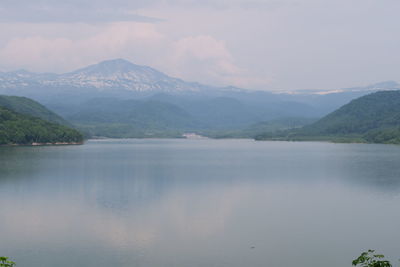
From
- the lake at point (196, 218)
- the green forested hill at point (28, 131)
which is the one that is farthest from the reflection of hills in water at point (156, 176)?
the green forested hill at point (28, 131)

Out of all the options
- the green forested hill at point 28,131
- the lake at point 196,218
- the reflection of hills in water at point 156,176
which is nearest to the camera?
the lake at point 196,218


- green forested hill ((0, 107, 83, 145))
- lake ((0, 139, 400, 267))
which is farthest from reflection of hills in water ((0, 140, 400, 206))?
green forested hill ((0, 107, 83, 145))

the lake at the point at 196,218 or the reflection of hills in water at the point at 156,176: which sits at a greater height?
the reflection of hills in water at the point at 156,176

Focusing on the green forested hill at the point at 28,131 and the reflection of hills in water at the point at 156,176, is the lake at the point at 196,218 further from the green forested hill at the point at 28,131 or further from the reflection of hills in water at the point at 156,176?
the green forested hill at the point at 28,131

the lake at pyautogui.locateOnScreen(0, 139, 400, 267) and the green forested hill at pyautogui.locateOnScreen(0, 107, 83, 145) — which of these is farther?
the green forested hill at pyautogui.locateOnScreen(0, 107, 83, 145)

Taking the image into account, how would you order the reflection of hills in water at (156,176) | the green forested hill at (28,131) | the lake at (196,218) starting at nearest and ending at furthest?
the lake at (196,218)
the reflection of hills in water at (156,176)
the green forested hill at (28,131)

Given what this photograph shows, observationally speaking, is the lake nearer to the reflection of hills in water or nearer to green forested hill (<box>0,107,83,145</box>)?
the reflection of hills in water

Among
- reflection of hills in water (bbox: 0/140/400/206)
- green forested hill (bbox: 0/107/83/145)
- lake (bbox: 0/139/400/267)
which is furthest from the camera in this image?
green forested hill (bbox: 0/107/83/145)

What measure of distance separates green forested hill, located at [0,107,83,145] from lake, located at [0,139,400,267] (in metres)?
76.0

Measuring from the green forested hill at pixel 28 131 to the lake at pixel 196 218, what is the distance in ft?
249

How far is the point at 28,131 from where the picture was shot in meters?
158

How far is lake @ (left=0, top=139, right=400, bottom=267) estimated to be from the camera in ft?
106

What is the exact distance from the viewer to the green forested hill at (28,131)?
5906 inches

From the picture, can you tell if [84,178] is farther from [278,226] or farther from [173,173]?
[278,226]
